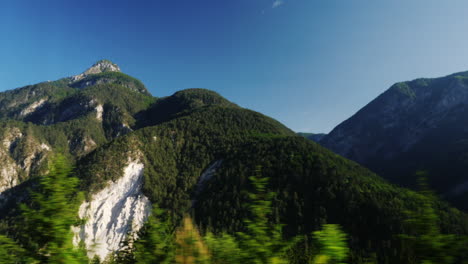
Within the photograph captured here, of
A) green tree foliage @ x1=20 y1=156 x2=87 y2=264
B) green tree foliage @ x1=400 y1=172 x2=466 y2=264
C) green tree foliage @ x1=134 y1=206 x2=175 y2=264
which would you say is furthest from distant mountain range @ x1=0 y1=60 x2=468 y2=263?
green tree foliage @ x1=20 y1=156 x2=87 y2=264

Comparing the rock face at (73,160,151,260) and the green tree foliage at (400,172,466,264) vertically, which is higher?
the green tree foliage at (400,172,466,264)

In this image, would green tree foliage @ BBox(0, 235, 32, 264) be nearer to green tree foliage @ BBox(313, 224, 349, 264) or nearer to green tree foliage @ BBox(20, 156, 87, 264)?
green tree foliage @ BBox(20, 156, 87, 264)

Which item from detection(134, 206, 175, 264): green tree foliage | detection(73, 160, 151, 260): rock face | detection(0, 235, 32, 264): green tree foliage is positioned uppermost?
detection(0, 235, 32, 264): green tree foliage

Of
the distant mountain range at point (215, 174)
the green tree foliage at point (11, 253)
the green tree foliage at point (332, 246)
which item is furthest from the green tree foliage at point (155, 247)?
the distant mountain range at point (215, 174)

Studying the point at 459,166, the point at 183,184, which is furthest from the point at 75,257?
the point at 459,166

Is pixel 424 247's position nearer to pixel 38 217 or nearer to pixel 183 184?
pixel 38 217

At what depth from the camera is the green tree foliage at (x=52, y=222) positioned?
3559 millimetres

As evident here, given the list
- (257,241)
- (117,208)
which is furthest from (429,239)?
(117,208)

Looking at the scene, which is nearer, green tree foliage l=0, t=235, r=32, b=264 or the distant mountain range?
green tree foliage l=0, t=235, r=32, b=264

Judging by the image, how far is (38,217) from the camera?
3.74m

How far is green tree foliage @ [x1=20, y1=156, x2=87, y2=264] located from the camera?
356 centimetres

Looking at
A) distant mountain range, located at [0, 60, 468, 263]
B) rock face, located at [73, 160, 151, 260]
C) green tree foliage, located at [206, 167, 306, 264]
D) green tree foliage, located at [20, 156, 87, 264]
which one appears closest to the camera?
green tree foliage, located at [20, 156, 87, 264]

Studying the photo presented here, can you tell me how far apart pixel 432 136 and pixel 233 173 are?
7012 inches

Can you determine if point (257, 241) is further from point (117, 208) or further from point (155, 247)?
point (117, 208)
